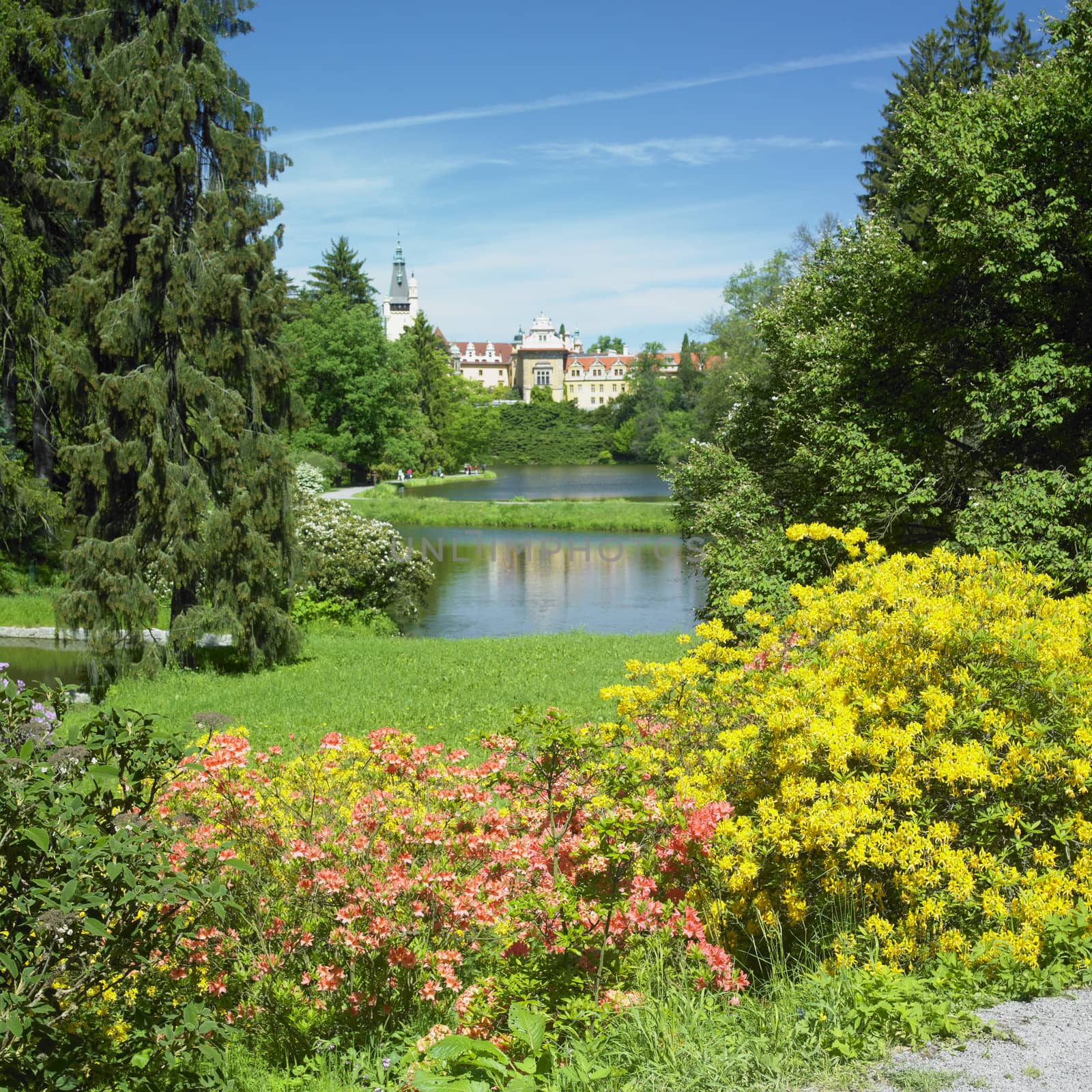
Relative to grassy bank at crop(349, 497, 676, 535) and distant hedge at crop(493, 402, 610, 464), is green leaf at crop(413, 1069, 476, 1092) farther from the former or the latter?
distant hedge at crop(493, 402, 610, 464)

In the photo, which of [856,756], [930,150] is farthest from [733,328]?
[856,756]

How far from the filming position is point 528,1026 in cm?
245

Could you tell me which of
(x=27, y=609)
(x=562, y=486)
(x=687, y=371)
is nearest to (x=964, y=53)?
Answer: (x=27, y=609)

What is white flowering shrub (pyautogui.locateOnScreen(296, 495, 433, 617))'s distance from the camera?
1694 centimetres

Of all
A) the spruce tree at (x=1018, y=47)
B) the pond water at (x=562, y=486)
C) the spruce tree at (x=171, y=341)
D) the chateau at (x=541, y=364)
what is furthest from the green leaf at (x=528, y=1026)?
the chateau at (x=541, y=364)

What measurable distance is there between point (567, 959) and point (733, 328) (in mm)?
37245

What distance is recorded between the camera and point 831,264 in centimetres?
1453

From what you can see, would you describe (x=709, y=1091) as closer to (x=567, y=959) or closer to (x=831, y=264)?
(x=567, y=959)

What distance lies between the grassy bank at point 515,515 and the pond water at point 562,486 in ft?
10.2

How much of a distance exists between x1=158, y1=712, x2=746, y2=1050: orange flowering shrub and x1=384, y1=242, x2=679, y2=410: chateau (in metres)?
106

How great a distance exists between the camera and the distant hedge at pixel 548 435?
9519 centimetres

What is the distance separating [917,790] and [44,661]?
12.5 metres

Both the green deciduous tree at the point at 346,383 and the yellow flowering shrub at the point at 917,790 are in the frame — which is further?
the green deciduous tree at the point at 346,383

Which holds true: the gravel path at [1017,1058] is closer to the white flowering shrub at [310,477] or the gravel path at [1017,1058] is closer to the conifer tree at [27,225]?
the conifer tree at [27,225]
